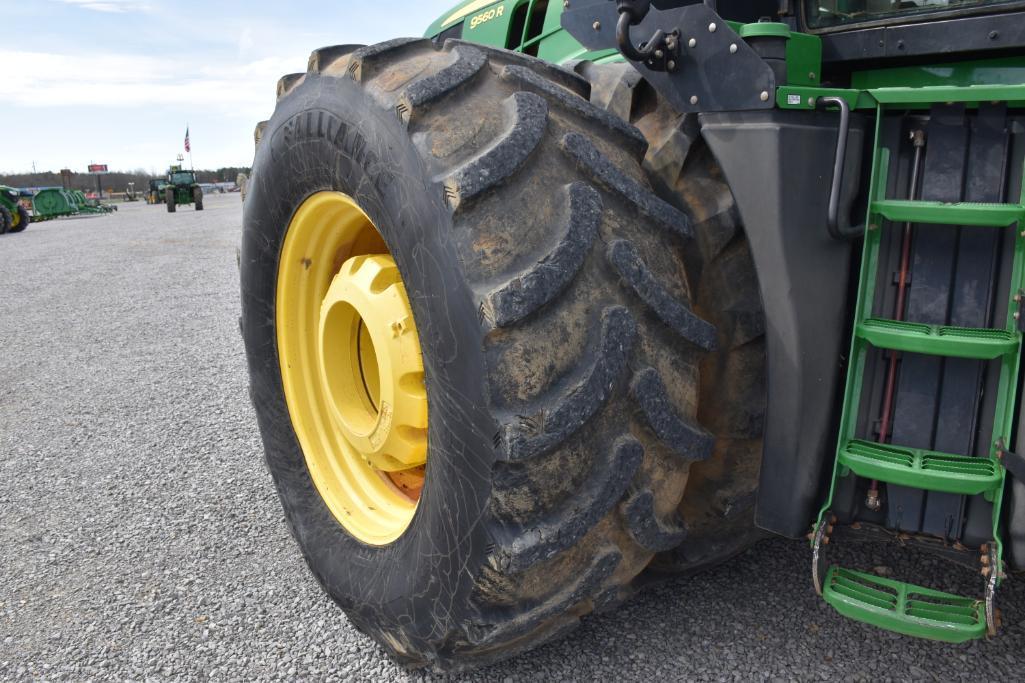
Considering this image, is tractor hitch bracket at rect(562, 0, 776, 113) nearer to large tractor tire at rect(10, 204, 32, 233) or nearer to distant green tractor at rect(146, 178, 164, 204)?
large tractor tire at rect(10, 204, 32, 233)

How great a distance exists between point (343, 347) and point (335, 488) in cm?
37

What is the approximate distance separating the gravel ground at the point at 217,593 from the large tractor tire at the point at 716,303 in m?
0.36

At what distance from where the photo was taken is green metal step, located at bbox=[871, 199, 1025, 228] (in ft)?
3.97

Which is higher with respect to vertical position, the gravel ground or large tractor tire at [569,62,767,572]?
large tractor tire at [569,62,767,572]

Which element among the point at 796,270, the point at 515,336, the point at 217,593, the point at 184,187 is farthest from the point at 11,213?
the point at 796,270

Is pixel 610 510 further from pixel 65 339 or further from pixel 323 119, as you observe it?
pixel 65 339

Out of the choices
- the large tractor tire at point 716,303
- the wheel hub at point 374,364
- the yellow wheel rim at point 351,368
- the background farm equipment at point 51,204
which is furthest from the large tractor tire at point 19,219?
the large tractor tire at point 716,303

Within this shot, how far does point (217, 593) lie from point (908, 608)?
1727 millimetres

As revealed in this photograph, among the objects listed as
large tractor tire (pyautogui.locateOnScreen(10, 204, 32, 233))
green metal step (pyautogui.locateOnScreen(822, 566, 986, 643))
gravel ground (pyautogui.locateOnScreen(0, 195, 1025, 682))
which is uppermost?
green metal step (pyautogui.locateOnScreen(822, 566, 986, 643))

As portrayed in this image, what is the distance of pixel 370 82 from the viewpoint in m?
1.61

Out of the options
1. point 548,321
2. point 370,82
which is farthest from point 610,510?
point 370,82

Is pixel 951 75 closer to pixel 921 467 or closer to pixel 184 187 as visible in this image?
pixel 921 467

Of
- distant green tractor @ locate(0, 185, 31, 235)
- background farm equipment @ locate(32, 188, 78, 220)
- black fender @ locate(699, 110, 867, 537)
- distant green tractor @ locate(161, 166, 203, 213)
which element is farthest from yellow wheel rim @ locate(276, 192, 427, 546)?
distant green tractor @ locate(161, 166, 203, 213)

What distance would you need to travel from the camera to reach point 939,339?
1266 mm
